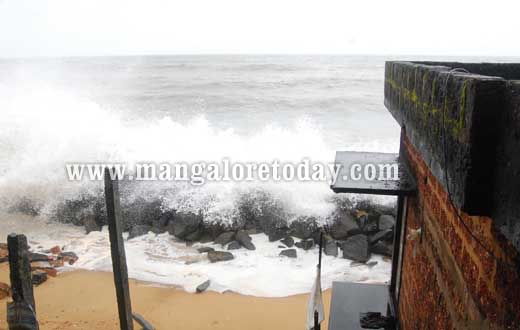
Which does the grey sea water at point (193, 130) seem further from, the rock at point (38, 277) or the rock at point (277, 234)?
the rock at point (38, 277)

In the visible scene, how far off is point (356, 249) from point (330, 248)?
66cm

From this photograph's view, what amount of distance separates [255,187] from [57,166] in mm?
8264

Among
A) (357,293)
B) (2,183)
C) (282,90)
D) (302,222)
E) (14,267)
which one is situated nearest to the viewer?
(14,267)

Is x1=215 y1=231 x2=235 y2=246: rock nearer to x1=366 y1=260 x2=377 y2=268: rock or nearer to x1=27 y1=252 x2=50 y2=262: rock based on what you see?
x1=366 y1=260 x2=377 y2=268: rock

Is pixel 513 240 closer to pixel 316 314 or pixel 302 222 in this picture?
pixel 316 314

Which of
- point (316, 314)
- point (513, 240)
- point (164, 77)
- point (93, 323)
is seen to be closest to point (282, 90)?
point (164, 77)

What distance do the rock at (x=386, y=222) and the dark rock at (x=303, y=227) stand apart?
1775mm

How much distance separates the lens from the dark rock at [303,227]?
1138 centimetres

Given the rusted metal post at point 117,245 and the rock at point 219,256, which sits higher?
the rusted metal post at point 117,245

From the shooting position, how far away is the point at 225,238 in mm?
11172

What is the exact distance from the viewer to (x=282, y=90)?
37.7m

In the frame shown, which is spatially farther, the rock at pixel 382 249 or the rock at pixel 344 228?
the rock at pixel 344 228

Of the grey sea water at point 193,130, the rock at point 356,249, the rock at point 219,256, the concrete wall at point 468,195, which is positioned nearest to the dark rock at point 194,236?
the grey sea water at point 193,130

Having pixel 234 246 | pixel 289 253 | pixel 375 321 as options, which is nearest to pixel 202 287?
pixel 234 246
